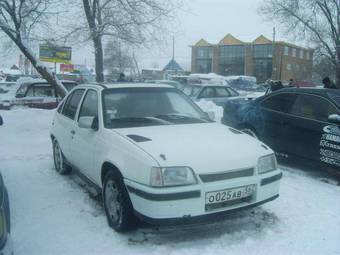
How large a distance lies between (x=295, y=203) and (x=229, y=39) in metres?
73.7

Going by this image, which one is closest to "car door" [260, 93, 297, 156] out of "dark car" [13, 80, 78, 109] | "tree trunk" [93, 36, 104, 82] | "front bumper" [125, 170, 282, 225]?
"front bumper" [125, 170, 282, 225]

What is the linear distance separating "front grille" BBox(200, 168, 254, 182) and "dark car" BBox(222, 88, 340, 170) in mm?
2485

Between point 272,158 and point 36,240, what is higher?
point 272,158

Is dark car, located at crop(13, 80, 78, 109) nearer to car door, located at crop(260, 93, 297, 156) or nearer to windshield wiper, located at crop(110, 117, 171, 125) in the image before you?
car door, located at crop(260, 93, 297, 156)

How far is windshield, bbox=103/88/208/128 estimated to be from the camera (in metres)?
4.83

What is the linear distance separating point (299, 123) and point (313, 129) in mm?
307

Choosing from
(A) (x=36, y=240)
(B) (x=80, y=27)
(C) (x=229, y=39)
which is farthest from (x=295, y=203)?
(C) (x=229, y=39)

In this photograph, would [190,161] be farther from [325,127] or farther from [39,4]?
[39,4]

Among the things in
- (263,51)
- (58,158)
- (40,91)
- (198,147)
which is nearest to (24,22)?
(40,91)

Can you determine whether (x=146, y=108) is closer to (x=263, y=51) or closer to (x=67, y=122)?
(x=67, y=122)

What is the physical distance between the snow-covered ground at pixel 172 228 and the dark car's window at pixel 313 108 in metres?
1.03

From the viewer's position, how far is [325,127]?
6180 millimetres

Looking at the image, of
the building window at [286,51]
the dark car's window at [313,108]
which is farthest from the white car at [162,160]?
the building window at [286,51]

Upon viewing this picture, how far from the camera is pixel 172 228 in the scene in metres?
4.32
